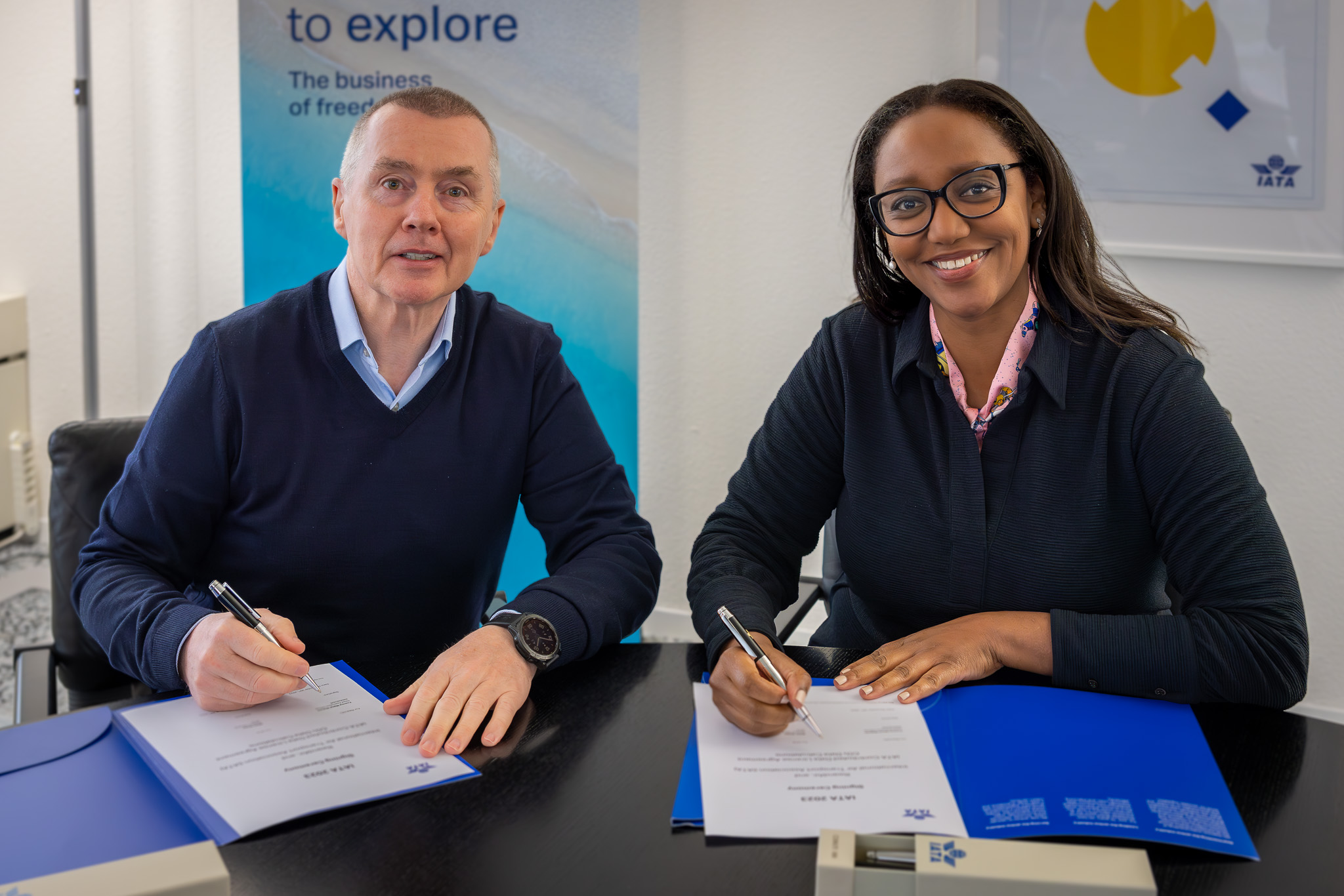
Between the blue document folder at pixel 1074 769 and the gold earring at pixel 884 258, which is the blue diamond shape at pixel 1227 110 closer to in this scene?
the gold earring at pixel 884 258

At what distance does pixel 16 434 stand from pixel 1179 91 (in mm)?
4071

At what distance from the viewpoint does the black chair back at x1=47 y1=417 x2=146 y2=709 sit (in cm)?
181

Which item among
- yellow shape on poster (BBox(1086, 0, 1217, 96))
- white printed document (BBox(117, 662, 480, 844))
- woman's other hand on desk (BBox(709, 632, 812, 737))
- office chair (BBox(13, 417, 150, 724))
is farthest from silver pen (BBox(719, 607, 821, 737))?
yellow shape on poster (BBox(1086, 0, 1217, 96))

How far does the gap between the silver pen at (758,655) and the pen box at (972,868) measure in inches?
16.0

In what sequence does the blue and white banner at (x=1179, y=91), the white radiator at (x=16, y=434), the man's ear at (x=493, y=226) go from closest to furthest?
the man's ear at (x=493, y=226)
the blue and white banner at (x=1179, y=91)
the white radiator at (x=16, y=434)

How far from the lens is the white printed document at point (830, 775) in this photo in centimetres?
105

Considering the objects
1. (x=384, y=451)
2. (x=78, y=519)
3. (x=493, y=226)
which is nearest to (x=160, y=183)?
(x=78, y=519)

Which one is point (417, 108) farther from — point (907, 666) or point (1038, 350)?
Answer: point (907, 666)

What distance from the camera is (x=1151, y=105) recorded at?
2703 millimetres

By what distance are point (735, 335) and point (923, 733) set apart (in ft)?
7.30

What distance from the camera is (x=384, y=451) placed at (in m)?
1.68

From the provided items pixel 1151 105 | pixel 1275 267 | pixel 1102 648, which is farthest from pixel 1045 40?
pixel 1102 648

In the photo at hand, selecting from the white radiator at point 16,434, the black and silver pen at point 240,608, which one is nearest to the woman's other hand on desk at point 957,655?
the black and silver pen at point 240,608

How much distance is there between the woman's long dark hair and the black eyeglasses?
0.05 m
